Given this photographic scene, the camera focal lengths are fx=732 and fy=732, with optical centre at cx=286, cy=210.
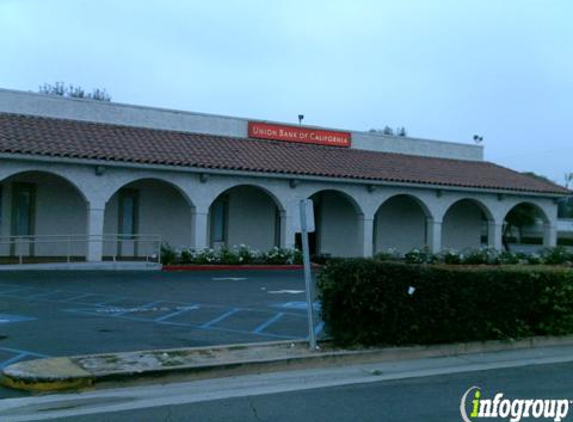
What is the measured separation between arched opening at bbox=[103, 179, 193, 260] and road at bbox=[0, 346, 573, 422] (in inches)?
644

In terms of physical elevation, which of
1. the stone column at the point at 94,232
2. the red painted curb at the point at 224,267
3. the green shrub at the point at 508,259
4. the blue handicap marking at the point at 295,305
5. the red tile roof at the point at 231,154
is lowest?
the blue handicap marking at the point at 295,305

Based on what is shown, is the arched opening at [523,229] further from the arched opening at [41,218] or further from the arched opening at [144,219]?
the arched opening at [41,218]

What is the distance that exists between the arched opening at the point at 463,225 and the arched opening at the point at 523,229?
42.9 feet

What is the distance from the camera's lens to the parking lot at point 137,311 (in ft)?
37.6

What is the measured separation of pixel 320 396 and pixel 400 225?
82.6 ft

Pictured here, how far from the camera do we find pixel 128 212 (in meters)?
26.5

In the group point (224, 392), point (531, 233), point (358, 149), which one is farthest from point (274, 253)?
point (531, 233)

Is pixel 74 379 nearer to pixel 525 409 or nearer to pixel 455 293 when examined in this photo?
pixel 525 409

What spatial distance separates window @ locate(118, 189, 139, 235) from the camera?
26.2 meters

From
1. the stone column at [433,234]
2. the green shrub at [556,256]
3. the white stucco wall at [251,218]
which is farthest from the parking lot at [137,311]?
the green shrub at [556,256]

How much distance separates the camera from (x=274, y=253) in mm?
26828

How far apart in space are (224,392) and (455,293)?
4470 mm

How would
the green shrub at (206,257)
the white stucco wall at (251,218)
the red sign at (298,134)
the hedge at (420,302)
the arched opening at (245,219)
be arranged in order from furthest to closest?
the red sign at (298,134), the white stucco wall at (251,218), the arched opening at (245,219), the green shrub at (206,257), the hedge at (420,302)

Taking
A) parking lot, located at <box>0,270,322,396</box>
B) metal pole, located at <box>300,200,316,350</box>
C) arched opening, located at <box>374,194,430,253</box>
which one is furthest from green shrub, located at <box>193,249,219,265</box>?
metal pole, located at <box>300,200,316,350</box>
